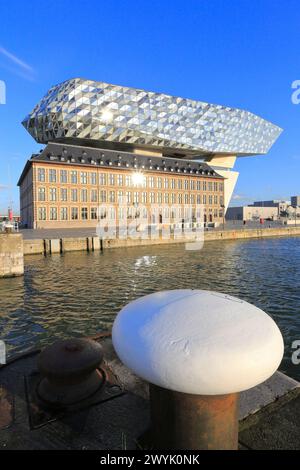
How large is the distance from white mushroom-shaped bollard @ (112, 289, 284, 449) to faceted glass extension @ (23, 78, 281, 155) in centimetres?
8668

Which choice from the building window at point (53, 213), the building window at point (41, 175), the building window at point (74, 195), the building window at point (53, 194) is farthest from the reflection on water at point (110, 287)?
the building window at point (74, 195)

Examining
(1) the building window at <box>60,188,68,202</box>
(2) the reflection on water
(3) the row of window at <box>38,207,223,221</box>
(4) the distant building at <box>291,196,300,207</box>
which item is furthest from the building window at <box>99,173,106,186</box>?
(4) the distant building at <box>291,196,300,207</box>

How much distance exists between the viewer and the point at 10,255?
2333cm

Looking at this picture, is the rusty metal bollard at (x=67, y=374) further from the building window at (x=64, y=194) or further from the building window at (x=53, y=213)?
the building window at (x=64, y=194)

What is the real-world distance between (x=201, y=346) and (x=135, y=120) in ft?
310

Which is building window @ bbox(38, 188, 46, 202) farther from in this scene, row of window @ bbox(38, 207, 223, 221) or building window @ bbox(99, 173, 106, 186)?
building window @ bbox(99, 173, 106, 186)

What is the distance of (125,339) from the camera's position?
349 cm

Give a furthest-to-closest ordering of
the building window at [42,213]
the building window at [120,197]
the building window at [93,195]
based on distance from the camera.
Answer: the building window at [120,197] < the building window at [93,195] < the building window at [42,213]

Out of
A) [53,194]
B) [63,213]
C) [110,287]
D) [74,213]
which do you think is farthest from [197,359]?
[74,213]

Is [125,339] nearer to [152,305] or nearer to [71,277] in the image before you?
[152,305]

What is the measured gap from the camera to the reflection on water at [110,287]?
39.0 feet

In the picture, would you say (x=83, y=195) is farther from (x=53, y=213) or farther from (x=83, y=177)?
(x=53, y=213)

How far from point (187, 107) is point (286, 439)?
4239 inches

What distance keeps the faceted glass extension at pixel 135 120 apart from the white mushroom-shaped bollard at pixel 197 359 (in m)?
86.7
